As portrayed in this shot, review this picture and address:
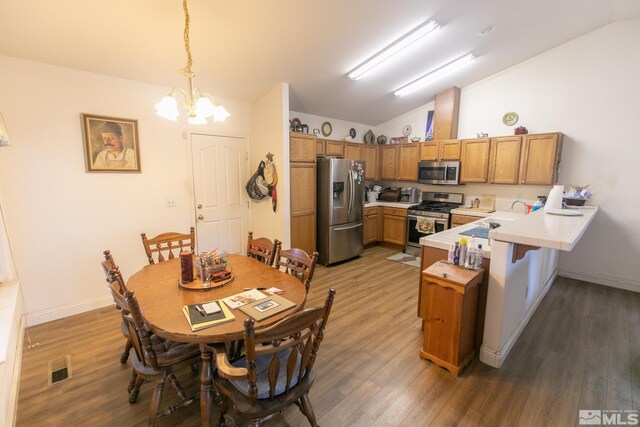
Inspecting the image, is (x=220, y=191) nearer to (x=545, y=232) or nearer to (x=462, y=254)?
(x=462, y=254)

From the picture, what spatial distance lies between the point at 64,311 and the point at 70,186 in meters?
1.30

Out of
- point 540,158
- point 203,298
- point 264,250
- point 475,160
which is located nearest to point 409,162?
point 475,160

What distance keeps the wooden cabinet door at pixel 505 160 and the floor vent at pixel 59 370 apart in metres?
5.38

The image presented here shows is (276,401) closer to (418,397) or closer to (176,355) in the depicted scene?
(176,355)

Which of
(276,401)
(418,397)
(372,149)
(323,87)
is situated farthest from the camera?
(372,149)

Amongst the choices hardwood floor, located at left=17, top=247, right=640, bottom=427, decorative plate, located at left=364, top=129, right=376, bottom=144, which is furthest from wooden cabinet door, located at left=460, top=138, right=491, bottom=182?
hardwood floor, located at left=17, top=247, right=640, bottom=427

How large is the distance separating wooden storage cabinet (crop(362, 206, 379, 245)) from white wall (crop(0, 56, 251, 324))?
328 cm

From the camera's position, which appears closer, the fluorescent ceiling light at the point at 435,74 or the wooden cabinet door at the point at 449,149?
the fluorescent ceiling light at the point at 435,74

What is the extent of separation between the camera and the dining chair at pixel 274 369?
3.83 ft

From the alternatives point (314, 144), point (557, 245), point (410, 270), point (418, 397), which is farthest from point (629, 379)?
point (314, 144)

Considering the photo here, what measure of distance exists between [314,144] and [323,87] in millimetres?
808

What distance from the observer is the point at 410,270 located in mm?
4285

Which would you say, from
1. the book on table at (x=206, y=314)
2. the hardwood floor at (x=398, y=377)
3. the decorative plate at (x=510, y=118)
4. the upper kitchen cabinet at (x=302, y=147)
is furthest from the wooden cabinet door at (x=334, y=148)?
the book on table at (x=206, y=314)

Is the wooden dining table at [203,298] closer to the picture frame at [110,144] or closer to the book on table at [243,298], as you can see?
the book on table at [243,298]
